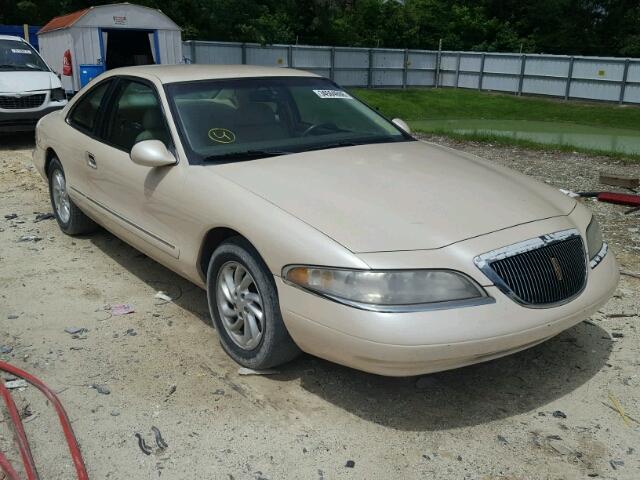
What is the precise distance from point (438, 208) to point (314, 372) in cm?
114

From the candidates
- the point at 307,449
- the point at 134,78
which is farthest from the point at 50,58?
the point at 307,449

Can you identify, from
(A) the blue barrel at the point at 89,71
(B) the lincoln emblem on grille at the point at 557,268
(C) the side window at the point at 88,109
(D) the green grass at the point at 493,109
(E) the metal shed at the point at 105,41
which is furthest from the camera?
(D) the green grass at the point at 493,109

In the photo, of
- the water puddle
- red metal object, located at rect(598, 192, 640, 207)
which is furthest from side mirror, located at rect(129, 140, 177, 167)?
the water puddle

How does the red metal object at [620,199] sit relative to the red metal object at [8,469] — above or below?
above

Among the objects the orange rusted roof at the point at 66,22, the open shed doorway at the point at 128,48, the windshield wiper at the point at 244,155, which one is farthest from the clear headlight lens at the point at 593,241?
the open shed doorway at the point at 128,48

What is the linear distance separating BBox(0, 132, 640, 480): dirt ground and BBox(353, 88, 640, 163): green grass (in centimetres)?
1732

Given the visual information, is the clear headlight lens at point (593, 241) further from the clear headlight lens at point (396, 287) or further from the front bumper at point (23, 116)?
the front bumper at point (23, 116)

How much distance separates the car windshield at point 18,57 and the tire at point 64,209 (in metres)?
6.60

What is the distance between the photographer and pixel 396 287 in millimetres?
2836

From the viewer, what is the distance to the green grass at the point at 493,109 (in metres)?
23.0

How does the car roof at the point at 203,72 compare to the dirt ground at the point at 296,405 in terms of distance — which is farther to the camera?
the car roof at the point at 203,72

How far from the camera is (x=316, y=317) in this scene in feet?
9.59

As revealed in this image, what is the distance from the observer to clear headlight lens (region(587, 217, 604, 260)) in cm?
349

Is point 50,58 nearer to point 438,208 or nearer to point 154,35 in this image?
point 154,35
